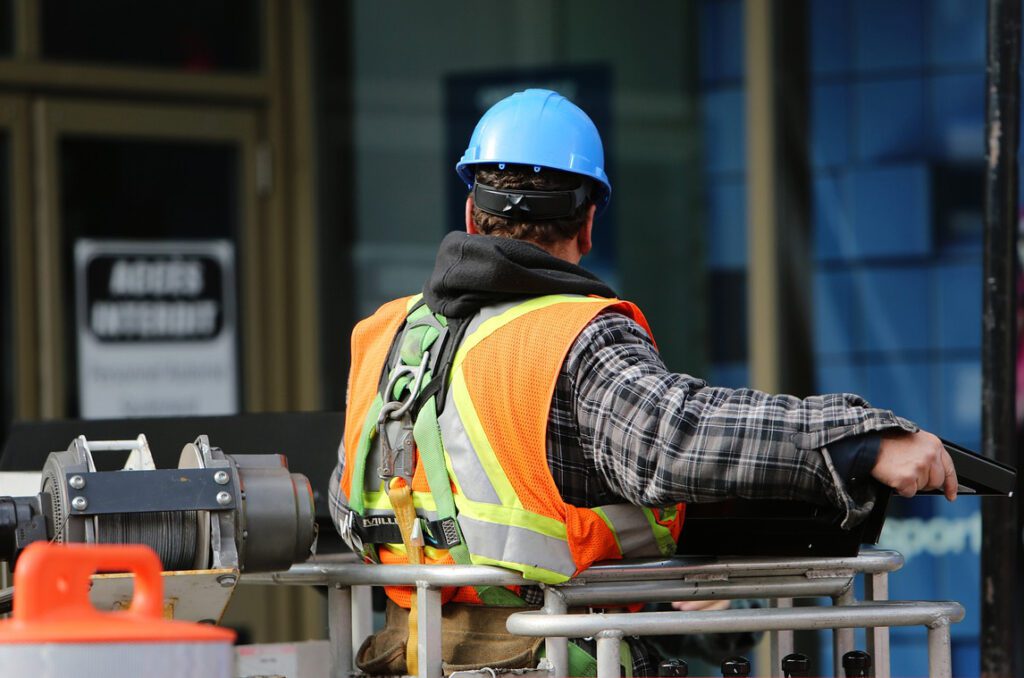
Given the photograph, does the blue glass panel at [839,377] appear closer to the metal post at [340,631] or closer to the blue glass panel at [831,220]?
the blue glass panel at [831,220]

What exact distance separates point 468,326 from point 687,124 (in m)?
3.98

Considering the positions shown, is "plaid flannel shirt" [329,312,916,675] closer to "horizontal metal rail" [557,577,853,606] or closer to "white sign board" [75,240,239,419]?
"horizontal metal rail" [557,577,853,606]

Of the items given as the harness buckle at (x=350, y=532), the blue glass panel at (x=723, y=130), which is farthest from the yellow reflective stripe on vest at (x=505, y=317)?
the blue glass panel at (x=723, y=130)

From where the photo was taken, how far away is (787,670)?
107 inches

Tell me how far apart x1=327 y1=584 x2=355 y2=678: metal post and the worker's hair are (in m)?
0.81

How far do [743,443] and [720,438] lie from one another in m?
0.04

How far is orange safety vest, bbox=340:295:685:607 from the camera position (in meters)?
2.78

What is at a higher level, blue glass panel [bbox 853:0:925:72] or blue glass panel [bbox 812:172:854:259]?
blue glass panel [bbox 853:0:925:72]

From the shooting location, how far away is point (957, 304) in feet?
20.2

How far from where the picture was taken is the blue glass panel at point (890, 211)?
20.3ft

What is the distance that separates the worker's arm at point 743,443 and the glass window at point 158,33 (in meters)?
4.83

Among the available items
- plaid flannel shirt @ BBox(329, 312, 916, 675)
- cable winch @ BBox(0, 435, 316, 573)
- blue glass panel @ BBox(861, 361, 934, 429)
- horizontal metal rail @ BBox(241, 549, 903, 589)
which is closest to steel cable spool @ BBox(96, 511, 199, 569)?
cable winch @ BBox(0, 435, 316, 573)

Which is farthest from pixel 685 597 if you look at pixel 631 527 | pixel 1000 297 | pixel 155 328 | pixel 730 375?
pixel 155 328

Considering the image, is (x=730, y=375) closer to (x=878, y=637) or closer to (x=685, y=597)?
(x=878, y=637)
